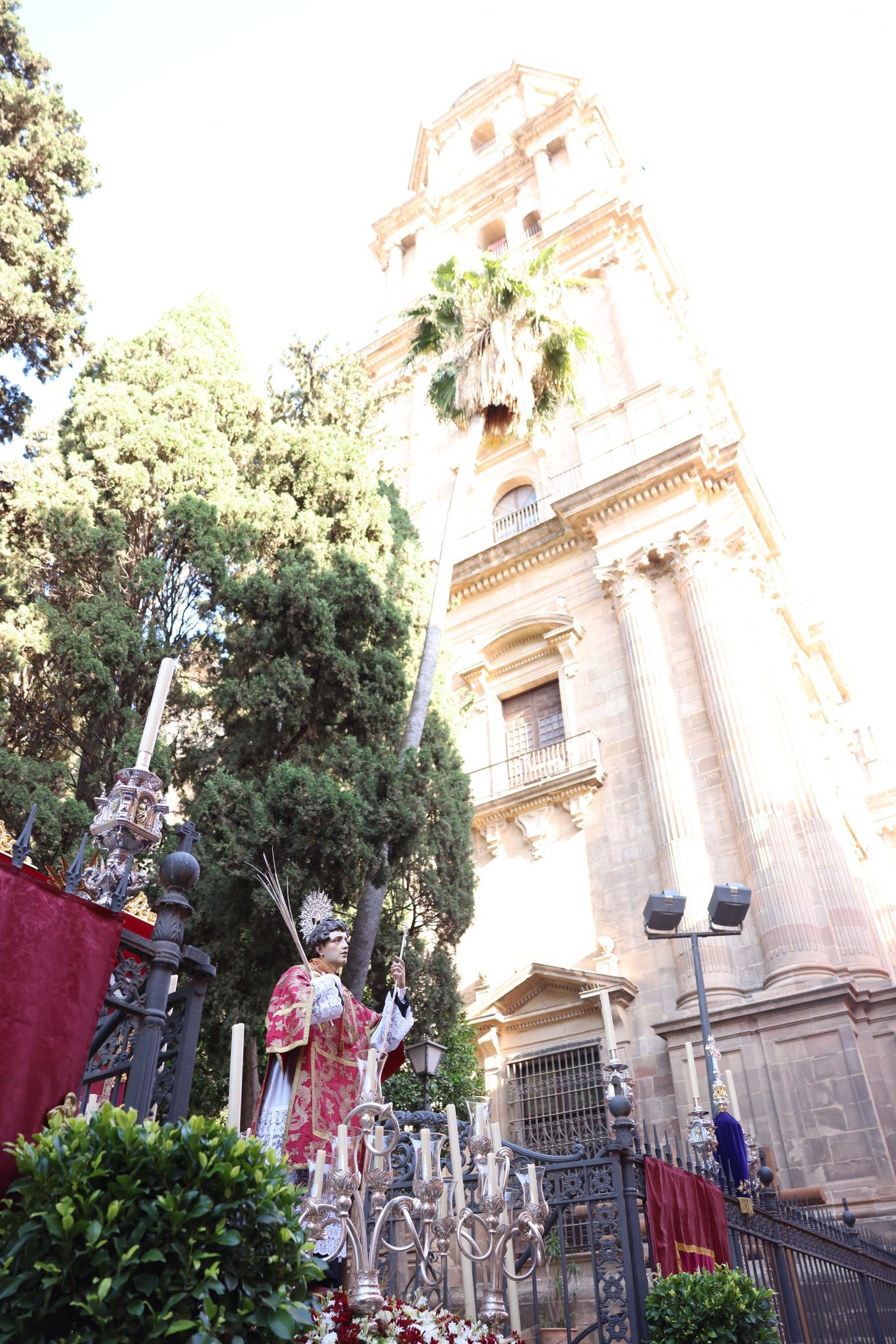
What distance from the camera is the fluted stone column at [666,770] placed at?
13.9 m

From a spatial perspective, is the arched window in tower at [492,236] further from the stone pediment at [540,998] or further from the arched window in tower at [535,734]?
the stone pediment at [540,998]

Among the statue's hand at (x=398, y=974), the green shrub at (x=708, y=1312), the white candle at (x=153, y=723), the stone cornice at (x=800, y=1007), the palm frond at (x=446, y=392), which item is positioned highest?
the palm frond at (x=446, y=392)

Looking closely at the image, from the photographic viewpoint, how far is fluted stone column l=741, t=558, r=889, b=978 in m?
13.7

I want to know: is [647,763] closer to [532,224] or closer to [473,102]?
[532,224]

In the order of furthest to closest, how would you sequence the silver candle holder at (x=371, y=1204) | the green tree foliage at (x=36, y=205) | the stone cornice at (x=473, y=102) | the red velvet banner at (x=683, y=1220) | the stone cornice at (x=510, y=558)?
the stone cornice at (x=473, y=102)
the stone cornice at (x=510, y=558)
the green tree foliage at (x=36, y=205)
the red velvet banner at (x=683, y=1220)
the silver candle holder at (x=371, y=1204)

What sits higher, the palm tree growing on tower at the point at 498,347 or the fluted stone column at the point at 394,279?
the fluted stone column at the point at 394,279

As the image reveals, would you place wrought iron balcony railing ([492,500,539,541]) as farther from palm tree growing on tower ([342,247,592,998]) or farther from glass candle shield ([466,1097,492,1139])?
glass candle shield ([466,1097,492,1139])

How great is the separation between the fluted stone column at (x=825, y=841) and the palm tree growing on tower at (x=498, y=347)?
5.49 metres

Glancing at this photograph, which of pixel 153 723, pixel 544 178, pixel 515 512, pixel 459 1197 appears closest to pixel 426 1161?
pixel 459 1197

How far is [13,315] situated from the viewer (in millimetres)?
10828

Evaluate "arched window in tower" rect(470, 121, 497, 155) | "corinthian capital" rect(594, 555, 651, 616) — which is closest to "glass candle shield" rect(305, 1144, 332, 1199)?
"corinthian capital" rect(594, 555, 651, 616)

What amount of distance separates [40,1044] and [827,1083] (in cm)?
1079

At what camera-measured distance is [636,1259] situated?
548 cm

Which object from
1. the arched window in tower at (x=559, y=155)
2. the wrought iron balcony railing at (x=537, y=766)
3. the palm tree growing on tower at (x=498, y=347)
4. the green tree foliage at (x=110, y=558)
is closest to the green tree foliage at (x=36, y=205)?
the green tree foliage at (x=110, y=558)
